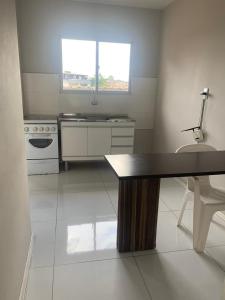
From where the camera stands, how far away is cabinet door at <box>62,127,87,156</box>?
3.76 meters

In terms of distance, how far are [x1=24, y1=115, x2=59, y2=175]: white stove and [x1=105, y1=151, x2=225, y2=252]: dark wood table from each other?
2.00 metres

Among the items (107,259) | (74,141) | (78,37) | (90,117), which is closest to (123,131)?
(90,117)

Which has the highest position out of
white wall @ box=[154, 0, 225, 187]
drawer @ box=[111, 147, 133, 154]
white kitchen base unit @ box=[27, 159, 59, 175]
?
white wall @ box=[154, 0, 225, 187]

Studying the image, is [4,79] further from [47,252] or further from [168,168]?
[47,252]

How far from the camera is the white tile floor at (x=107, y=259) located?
1665 mm

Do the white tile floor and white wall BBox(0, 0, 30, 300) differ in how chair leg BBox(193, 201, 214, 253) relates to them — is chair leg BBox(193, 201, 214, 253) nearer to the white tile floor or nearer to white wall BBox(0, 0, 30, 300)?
the white tile floor

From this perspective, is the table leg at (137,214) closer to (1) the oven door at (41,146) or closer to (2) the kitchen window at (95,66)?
(1) the oven door at (41,146)

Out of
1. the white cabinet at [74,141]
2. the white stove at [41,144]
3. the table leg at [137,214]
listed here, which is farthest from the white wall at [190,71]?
the white stove at [41,144]

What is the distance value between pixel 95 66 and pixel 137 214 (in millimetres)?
2960

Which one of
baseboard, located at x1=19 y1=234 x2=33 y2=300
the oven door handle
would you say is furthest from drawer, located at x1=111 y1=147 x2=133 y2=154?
baseboard, located at x1=19 y1=234 x2=33 y2=300

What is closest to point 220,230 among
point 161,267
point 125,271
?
point 161,267

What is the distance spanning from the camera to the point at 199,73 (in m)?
2.99

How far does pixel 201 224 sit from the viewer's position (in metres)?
2.02

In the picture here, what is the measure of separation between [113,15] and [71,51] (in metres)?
0.90
